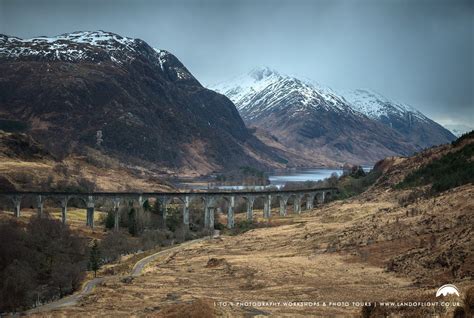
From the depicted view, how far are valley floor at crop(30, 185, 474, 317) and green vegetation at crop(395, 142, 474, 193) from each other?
39.6ft

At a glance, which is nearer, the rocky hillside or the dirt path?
the dirt path

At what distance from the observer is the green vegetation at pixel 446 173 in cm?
9056

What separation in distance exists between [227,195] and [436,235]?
67556mm

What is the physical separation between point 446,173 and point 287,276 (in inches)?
2105

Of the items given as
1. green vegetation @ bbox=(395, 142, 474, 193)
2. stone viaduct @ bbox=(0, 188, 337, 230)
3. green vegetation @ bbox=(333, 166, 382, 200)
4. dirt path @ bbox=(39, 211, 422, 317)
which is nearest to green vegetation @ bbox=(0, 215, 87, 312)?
dirt path @ bbox=(39, 211, 422, 317)

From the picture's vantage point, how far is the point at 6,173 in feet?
503

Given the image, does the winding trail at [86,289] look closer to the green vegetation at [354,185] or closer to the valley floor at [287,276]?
the valley floor at [287,276]

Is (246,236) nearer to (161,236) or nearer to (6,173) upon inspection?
(161,236)

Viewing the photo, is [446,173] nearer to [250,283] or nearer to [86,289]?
[250,283]

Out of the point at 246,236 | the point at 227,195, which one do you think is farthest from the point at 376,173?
the point at 246,236

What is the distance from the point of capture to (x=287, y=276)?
58.6 metres

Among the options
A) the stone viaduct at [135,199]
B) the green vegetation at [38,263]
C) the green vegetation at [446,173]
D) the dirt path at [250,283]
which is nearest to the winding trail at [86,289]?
the dirt path at [250,283]

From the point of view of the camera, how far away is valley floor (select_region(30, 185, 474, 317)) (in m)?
42.8

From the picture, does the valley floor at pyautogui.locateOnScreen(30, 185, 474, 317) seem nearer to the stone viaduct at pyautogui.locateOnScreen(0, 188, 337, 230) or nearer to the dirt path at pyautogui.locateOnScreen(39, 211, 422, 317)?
the dirt path at pyautogui.locateOnScreen(39, 211, 422, 317)
